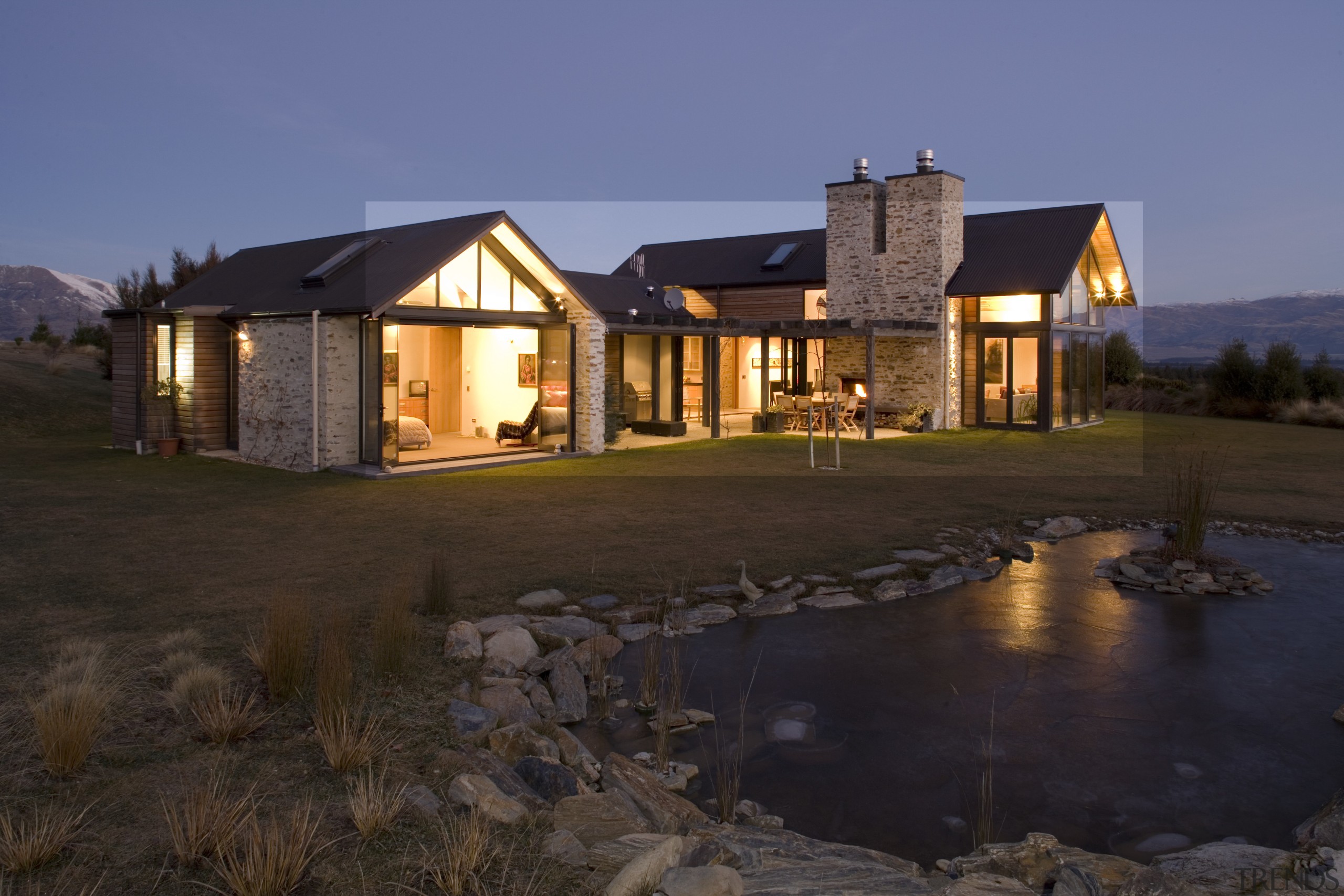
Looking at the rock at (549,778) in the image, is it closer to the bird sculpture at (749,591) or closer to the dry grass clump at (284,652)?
the dry grass clump at (284,652)

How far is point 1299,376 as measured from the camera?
2725cm

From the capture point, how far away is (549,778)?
461 cm

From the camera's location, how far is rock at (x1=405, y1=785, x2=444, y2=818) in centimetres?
410

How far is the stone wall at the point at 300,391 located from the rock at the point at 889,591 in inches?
367

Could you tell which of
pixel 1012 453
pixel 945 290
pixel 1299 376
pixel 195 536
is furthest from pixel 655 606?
pixel 1299 376

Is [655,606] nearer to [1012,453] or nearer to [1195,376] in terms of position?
[1012,453]

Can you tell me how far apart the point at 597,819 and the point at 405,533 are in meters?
6.51

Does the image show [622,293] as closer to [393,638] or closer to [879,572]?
[879,572]

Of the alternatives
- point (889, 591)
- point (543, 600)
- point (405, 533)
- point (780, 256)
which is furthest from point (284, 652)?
point (780, 256)

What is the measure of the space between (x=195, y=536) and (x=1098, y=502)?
411 inches

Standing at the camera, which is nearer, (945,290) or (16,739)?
(16,739)

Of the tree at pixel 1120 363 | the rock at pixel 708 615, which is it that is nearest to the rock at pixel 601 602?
the rock at pixel 708 615

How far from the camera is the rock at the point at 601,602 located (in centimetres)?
757

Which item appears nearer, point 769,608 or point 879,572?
point 769,608
